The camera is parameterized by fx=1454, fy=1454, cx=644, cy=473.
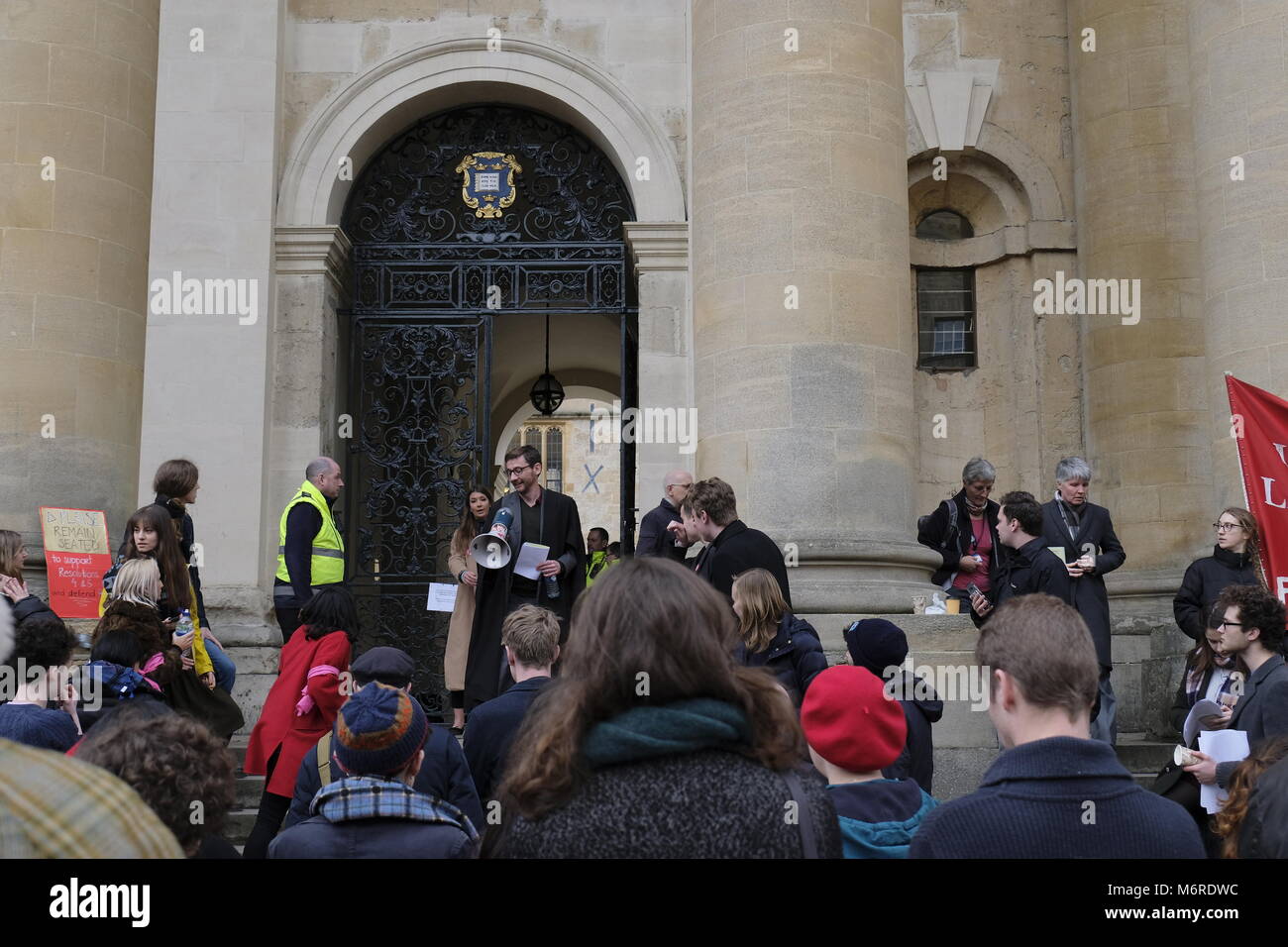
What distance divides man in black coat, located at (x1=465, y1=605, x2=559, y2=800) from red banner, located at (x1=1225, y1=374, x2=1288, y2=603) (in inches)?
161

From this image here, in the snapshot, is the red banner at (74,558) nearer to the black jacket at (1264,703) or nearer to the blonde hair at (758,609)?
the blonde hair at (758,609)

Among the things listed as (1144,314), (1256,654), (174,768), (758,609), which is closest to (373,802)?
(174,768)

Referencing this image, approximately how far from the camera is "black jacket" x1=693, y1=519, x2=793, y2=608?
6879mm

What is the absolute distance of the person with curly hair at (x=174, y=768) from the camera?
9.39ft

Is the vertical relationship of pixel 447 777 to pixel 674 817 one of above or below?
below

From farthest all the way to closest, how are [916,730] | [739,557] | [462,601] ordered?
[462,601] < [739,557] < [916,730]

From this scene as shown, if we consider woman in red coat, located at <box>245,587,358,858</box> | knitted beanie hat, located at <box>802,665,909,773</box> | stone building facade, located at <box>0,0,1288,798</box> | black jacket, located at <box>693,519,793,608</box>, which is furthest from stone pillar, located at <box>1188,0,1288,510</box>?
knitted beanie hat, located at <box>802,665,909,773</box>

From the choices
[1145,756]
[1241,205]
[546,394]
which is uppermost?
[1241,205]

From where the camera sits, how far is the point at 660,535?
333 inches

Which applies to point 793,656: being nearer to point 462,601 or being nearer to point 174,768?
point 174,768

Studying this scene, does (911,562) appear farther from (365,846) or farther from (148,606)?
(365,846)

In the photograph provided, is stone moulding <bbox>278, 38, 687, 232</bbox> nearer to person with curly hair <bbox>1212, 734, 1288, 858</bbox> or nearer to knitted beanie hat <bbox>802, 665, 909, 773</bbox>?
person with curly hair <bbox>1212, 734, 1288, 858</bbox>

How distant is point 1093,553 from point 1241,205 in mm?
2666

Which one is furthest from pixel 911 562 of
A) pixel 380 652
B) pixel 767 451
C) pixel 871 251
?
pixel 380 652
